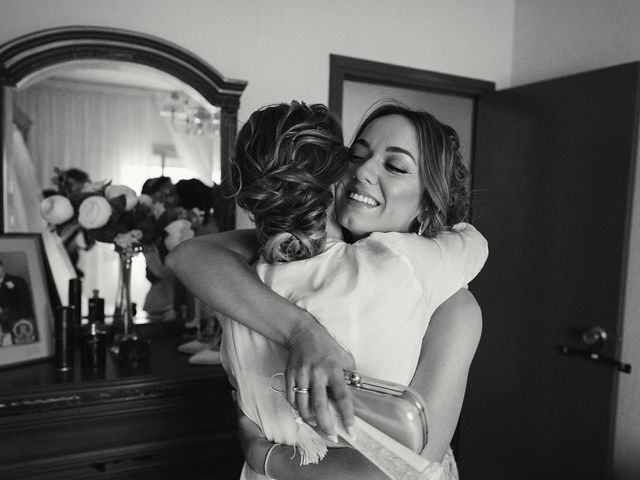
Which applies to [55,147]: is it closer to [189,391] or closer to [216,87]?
[216,87]

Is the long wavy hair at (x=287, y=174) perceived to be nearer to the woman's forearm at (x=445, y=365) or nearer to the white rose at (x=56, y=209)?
the woman's forearm at (x=445, y=365)

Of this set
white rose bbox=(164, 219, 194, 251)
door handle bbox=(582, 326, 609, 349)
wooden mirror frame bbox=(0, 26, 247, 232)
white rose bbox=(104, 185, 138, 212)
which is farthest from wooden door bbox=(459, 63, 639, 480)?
white rose bbox=(104, 185, 138, 212)

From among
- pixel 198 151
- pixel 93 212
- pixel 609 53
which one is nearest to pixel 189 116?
pixel 198 151

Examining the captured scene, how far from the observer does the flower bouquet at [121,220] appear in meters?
1.80

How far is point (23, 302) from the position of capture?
68.9 inches

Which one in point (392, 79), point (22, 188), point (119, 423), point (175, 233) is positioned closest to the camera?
point (119, 423)

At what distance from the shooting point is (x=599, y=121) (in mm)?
2174

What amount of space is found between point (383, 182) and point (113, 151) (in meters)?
1.26

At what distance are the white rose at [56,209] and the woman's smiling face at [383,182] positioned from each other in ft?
3.67

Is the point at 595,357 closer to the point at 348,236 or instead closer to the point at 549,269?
the point at 549,269

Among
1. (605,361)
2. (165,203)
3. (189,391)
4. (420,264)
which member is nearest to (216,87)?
(165,203)

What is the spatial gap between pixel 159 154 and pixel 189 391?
904mm

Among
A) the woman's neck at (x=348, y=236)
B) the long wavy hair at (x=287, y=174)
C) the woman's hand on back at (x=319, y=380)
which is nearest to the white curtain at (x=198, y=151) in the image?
the woman's neck at (x=348, y=236)

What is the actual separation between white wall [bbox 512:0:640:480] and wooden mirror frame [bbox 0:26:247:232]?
157 cm
